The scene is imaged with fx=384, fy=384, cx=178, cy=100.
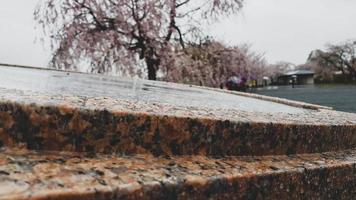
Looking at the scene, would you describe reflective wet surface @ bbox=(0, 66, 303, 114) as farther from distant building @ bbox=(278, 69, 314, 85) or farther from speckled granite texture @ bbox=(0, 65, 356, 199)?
distant building @ bbox=(278, 69, 314, 85)

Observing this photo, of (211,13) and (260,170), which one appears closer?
(260,170)

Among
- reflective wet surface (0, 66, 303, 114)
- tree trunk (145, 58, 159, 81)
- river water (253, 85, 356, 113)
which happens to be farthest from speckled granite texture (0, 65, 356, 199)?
tree trunk (145, 58, 159, 81)

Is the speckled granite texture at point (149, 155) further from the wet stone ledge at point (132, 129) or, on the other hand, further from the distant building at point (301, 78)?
the distant building at point (301, 78)

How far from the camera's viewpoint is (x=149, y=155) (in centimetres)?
106

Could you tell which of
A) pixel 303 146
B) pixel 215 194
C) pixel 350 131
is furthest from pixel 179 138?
pixel 350 131

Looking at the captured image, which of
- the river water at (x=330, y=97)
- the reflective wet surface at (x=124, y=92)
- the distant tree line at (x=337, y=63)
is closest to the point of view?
the reflective wet surface at (x=124, y=92)

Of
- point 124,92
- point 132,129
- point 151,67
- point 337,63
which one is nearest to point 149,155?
point 132,129

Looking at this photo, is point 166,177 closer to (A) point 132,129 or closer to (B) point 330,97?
(A) point 132,129

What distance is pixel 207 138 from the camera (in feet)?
3.83

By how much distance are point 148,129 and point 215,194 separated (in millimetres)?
256

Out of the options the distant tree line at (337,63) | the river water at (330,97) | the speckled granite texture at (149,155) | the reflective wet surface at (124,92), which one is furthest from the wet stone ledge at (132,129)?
the distant tree line at (337,63)

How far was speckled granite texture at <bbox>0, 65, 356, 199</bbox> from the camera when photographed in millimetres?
812

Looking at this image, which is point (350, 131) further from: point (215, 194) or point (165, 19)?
point (165, 19)

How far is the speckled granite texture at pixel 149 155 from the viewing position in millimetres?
812
